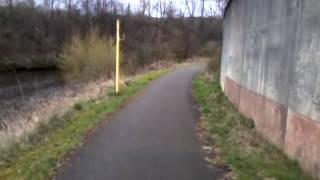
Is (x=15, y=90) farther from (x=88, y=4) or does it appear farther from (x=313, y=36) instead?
(x=88, y=4)

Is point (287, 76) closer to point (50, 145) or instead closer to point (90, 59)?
point (50, 145)

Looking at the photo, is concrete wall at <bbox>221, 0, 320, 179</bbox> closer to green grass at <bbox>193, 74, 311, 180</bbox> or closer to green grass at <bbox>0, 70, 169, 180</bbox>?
green grass at <bbox>193, 74, 311, 180</bbox>

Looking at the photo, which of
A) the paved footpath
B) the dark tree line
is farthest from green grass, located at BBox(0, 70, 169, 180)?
the dark tree line

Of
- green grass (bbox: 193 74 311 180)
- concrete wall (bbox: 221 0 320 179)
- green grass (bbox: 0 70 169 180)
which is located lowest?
green grass (bbox: 0 70 169 180)

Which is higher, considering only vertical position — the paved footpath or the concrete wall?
the concrete wall

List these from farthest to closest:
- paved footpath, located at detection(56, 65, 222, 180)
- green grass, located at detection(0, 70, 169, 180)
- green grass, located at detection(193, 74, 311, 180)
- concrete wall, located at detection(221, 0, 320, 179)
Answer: green grass, located at detection(0, 70, 169, 180) < paved footpath, located at detection(56, 65, 222, 180) < green grass, located at detection(193, 74, 311, 180) < concrete wall, located at detection(221, 0, 320, 179)

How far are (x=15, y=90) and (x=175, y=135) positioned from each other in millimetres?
28083

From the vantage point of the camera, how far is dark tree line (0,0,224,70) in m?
A: 61.2

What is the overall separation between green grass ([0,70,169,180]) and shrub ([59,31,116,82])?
16.8 m

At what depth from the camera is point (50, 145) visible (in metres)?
9.71

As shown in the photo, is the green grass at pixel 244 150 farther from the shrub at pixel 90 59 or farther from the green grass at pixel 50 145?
the shrub at pixel 90 59

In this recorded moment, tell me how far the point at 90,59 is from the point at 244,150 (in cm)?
2553

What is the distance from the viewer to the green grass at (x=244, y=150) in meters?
6.80

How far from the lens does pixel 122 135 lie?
33.7 ft
